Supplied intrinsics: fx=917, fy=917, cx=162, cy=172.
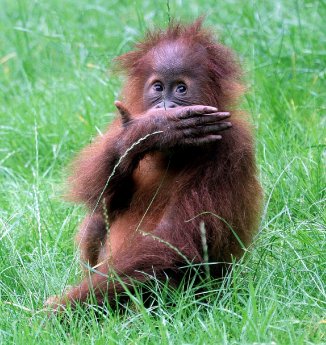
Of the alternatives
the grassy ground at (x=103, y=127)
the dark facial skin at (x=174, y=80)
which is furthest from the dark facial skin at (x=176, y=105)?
the grassy ground at (x=103, y=127)

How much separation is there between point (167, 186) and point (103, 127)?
5.71 ft

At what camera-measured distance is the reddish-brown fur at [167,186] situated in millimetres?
4445

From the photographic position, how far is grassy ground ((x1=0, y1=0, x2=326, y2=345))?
13.4ft

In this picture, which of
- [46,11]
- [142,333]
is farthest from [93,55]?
[142,333]

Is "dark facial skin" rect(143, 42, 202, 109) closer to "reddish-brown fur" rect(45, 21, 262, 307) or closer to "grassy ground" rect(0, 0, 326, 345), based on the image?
"reddish-brown fur" rect(45, 21, 262, 307)

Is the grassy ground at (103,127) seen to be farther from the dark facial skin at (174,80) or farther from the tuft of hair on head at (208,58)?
the dark facial skin at (174,80)

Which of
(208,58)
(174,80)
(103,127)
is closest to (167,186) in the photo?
(174,80)

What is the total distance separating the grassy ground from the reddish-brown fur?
0.18 metres

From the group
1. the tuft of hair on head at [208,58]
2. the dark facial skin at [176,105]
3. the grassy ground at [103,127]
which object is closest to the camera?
the grassy ground at [103,127]

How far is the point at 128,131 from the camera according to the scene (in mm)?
Answer: 4473

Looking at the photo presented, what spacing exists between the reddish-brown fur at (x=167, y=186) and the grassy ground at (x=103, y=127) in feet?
0.59

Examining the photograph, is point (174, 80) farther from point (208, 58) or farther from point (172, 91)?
point (208, 58)

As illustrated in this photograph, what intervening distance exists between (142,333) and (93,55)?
3598 millimetres

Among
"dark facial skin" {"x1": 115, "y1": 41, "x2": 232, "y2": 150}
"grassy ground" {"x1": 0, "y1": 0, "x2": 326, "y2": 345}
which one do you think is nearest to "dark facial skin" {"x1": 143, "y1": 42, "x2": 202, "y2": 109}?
"dark facial skin" {"x1": 115, "y1": 41, "x2": 232, "y2": 150}
